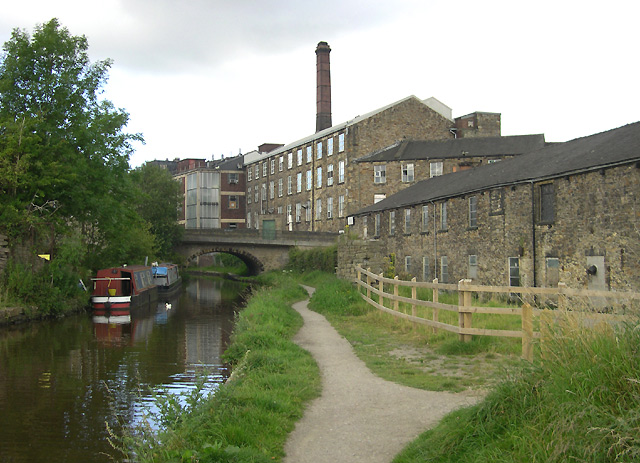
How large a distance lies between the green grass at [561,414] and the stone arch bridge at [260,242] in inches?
1609

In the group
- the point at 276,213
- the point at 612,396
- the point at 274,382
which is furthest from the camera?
the point at 276,213

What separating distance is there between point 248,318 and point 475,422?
11.4m

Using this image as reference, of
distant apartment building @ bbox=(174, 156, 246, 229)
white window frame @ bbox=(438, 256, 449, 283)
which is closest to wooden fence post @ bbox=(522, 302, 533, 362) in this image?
white window frame @ bbox=(438, 256, 449, 283)

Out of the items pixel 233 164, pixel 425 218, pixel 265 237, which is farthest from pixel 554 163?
pixel 233 164

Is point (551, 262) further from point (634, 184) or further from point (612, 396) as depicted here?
point (612, 396)

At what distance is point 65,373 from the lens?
1358cm

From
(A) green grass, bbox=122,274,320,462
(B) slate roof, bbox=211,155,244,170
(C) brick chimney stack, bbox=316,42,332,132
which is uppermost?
(C) brick chimney stack, bbox=316,42,332,132

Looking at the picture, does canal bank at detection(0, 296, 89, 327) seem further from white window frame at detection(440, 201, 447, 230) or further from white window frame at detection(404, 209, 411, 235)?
white window frame at detection(440, 201, 447, 230)

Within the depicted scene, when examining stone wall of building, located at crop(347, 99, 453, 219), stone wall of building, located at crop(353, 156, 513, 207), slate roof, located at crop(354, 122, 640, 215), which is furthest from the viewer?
stone wall of building, located at crop(347, 99, 453, 219)

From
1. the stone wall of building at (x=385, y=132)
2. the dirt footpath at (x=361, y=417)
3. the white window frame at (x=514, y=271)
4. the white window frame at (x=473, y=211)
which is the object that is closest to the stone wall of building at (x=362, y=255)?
the white window frame at (x=514, y=271)

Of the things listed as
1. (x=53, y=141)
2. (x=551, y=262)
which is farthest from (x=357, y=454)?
(x=53, y=141)

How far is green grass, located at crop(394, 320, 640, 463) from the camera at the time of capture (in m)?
4.05

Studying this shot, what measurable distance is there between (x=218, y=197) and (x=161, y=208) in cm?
1808

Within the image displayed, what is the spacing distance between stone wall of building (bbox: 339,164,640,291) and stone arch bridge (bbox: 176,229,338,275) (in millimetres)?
17303
